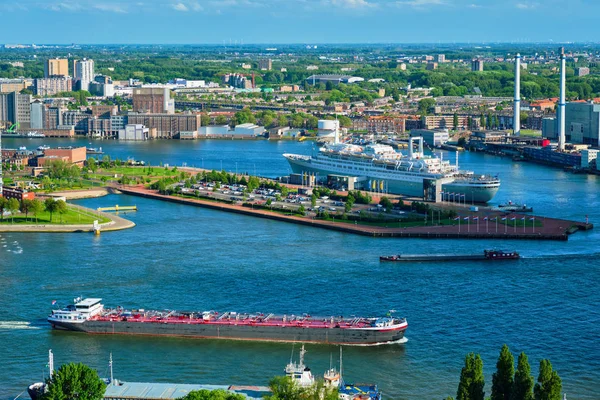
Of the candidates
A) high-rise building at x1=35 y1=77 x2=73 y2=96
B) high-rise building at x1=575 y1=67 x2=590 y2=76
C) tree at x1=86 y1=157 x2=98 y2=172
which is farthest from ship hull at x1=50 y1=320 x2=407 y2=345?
high-rise building at x1=575 y1=67 x2=590 y2=76

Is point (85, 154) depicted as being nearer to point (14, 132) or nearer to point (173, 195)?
point (173, 195)

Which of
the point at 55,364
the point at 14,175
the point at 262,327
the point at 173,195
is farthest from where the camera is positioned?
the point at 14,175

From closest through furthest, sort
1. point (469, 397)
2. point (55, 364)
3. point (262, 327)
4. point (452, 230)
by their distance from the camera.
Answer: point (469, 397) → point (55, 364) → point (262, 327) → point (452, 230)

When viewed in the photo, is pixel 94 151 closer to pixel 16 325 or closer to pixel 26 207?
pixel 26 207

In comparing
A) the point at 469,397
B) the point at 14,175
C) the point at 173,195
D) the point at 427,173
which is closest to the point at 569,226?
the point at 427,173

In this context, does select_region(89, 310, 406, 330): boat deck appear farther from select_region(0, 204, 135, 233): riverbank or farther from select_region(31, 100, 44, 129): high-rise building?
select_region(31, 100, 44, 129): high-rise building
